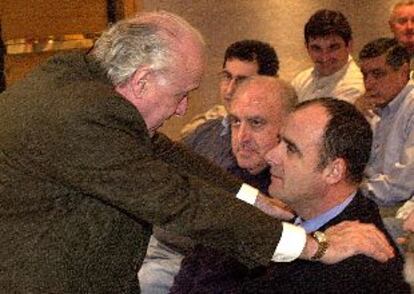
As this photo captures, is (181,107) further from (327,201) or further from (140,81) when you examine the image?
(327,201)

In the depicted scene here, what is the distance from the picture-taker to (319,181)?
6.62ft

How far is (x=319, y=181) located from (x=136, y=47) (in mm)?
541

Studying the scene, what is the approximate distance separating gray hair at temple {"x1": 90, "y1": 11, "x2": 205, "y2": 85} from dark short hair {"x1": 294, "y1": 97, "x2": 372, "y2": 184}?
447 millimetres

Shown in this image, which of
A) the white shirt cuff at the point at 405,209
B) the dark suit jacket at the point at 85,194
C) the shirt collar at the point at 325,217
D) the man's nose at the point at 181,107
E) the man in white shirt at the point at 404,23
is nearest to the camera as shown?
the dark suit jacket at the point at 85,194

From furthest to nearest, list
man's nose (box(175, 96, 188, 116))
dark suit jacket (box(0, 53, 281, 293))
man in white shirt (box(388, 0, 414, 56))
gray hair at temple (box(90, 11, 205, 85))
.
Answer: man in white shirt (box(388, 0, 414, 56)) < man's nose (box(175, 96, 188, 116)) < gray hair at temple (box(90, 11, 205, 85)) < dark suit jacket (box(0, 53, 281, 293))

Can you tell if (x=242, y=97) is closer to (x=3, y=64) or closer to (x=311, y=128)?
(x=311, y=128)

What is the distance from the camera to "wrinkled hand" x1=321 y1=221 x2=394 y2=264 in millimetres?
1754

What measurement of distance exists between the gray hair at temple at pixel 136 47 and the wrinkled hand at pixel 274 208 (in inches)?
25.2

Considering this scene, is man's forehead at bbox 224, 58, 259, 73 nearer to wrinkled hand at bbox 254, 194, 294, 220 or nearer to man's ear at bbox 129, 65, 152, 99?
wrinkled hand at bbox 254, 194, 294, 220

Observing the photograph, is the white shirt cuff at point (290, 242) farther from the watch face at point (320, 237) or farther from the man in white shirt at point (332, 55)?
the man in white shirt at point (332, 55)

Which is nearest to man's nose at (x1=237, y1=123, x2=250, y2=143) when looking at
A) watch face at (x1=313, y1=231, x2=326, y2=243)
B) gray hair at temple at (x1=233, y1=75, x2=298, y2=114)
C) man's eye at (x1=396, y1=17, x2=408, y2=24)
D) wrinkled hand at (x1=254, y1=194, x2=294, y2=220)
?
gray hair at temple at (x1=233, y1=75, x2=298, y2=114)

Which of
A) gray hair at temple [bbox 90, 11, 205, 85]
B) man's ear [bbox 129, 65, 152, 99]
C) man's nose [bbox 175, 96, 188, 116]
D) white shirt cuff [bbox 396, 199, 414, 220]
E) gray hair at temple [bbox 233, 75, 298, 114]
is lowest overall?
white shirt cuff [bbox 396, 199, 414, 220]

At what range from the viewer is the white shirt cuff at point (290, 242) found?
1.68 metres

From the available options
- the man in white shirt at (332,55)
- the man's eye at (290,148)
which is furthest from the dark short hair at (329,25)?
the man's eye at (290,148)
